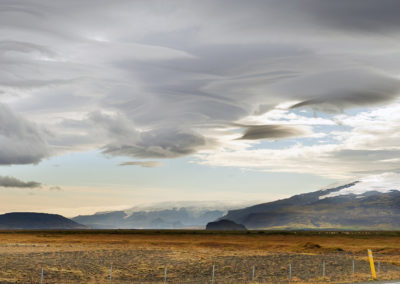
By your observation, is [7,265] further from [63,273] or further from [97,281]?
[97,281]

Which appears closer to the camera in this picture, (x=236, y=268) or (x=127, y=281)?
(x=127, y=281)

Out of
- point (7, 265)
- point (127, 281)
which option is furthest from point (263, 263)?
point (7, 265)

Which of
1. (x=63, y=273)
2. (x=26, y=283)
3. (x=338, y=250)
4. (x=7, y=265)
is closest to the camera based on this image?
(x=26, y=283)

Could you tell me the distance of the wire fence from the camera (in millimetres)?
46156

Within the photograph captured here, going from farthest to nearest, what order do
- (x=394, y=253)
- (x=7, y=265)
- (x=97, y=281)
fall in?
(x=394, y=253), (x=7, y=265), (x=97, y=281)

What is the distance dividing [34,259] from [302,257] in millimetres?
39639

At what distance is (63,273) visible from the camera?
49.8 meters

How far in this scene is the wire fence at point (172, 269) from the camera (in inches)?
1817

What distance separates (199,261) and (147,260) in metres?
7.18

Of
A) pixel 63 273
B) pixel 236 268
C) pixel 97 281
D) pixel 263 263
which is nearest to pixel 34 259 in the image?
pixel 63 273

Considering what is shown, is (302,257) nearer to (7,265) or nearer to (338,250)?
(338,250)

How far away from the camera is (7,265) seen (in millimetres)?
53219

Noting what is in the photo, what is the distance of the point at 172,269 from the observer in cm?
5650

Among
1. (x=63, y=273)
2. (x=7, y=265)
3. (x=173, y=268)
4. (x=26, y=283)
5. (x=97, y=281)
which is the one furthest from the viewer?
(x=173, y=268)
